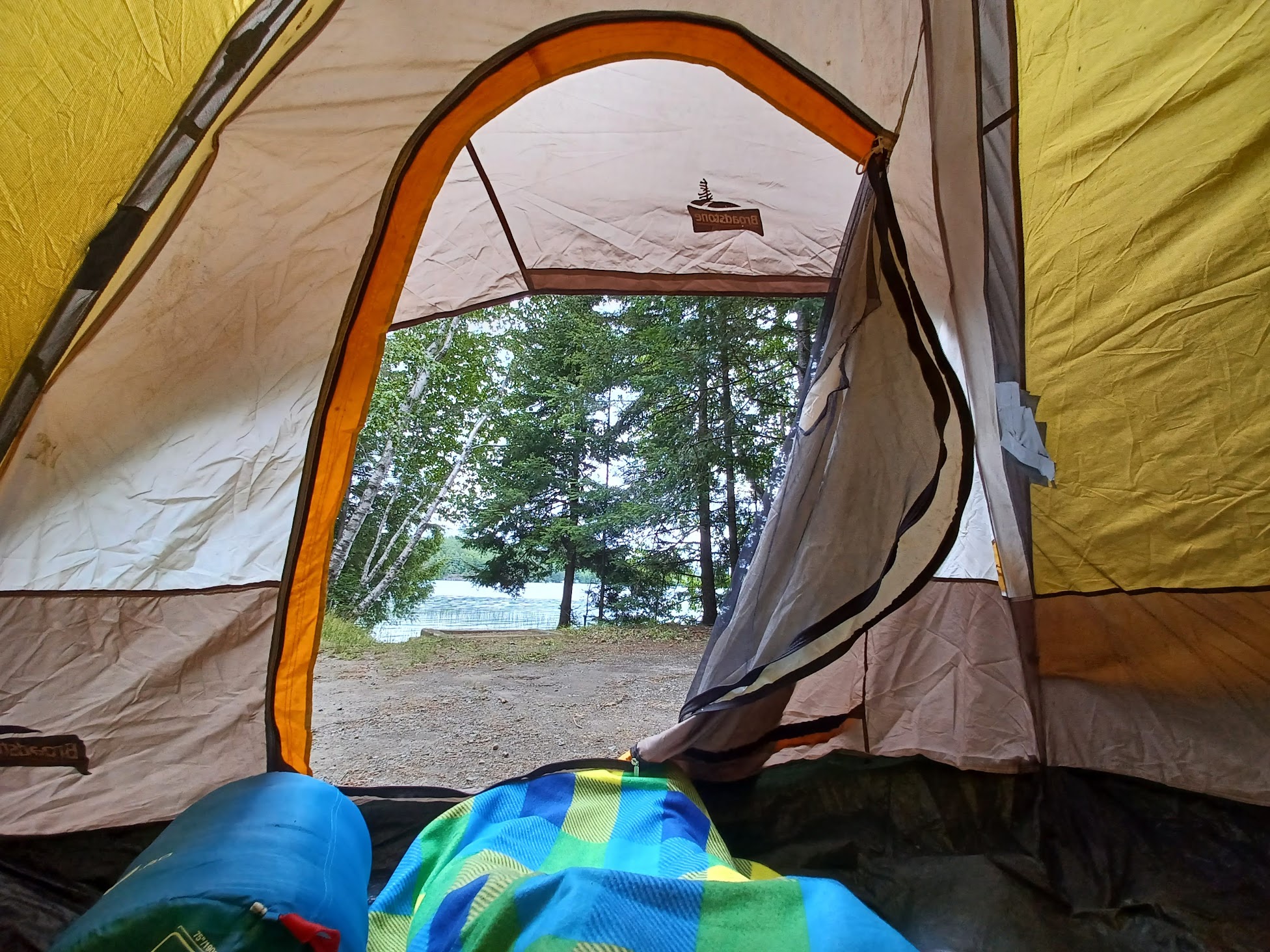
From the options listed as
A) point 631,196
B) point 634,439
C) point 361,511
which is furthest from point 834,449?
point 361,511

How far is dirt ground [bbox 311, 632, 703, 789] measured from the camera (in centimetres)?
228

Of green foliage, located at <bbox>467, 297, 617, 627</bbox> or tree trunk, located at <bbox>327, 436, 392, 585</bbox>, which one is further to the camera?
green foliage, located at <bbox>467, 297, 617, 627</bbox>

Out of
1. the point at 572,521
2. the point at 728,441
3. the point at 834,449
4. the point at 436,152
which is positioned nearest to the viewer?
the point at 834,449

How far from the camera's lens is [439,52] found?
137 cm

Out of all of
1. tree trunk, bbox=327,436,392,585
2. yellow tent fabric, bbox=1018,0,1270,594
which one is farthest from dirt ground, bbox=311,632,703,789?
tree trunk, bbox=327,436,392,585

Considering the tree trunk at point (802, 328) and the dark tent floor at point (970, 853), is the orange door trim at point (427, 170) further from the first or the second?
the tree trunk at point (802, 328)

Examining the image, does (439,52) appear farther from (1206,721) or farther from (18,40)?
(1206,721)

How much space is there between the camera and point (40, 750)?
1167mm

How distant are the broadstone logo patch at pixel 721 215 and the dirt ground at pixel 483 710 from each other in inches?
69.4

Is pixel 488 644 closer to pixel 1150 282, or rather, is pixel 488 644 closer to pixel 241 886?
pixel 241 886

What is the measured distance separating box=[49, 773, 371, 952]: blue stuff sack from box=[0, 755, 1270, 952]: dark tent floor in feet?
1.08

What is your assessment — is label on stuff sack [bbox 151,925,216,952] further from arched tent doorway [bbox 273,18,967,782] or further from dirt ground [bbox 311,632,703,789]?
dirt ground [bbox 311,632,703,789]

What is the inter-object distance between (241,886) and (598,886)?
1.30ft

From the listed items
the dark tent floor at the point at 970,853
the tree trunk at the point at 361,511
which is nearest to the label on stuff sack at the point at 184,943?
the dark tent floor at the point at 970,853
